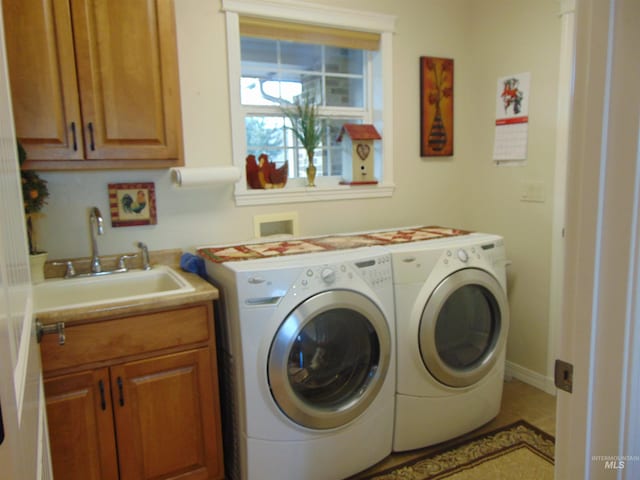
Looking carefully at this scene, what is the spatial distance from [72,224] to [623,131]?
2.15 meters

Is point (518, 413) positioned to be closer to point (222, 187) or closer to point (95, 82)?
point (222, 187)

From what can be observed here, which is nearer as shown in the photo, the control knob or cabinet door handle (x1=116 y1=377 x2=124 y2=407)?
cabinet door handle (x1=116 y1=377 x2=124 y2=407)

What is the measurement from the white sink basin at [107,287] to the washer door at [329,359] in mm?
463

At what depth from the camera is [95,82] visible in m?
1.85

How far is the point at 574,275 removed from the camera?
0.78m

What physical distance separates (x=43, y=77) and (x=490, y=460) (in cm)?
250

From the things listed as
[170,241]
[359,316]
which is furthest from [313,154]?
[359,316]

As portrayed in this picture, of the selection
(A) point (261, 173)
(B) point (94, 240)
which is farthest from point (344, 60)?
(B) point (94, 240)

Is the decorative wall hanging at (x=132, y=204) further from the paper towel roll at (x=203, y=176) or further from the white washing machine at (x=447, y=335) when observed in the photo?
the white washing machine at (x=447, y=335)

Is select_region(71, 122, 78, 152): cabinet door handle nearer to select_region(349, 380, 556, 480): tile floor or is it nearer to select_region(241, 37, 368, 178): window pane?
select_region(241, 37, 368, 178): window pane

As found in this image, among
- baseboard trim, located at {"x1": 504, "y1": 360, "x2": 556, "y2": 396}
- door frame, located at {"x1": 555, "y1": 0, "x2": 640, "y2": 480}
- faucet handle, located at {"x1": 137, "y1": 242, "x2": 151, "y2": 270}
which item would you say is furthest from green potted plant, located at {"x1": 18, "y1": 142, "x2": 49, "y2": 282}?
baseboard trim, located at {"x1": 504, "y1": 360, "x2": 556, "y2": 396}

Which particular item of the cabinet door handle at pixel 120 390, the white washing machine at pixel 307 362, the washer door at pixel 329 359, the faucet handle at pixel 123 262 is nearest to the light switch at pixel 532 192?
the white washing machine at pixel 307 362

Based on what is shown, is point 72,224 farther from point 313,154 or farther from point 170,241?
Answer: point 313,154

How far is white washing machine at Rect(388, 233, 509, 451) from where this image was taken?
6.94 feet
